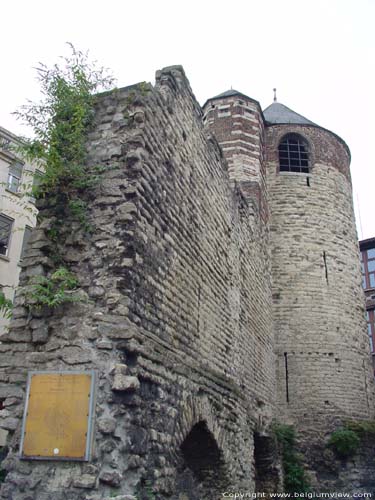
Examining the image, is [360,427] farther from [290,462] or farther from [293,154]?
[293,154]

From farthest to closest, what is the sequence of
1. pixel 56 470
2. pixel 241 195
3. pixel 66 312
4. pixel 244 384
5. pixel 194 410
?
pixel 241 195
pixel 244 384
pixel 194 410
pixel 66 312
pixel 56 470

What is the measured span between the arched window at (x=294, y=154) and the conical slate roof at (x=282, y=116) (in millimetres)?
615

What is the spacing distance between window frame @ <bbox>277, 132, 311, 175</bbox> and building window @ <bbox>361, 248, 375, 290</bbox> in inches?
413

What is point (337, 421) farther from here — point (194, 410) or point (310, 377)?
point (194, 410)

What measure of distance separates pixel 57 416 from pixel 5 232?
13.0 m

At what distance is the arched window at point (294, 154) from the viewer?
52.3 ft

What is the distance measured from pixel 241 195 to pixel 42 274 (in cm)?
655

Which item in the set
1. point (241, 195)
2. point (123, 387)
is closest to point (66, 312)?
point (123, 387)

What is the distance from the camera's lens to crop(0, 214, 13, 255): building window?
16.4m

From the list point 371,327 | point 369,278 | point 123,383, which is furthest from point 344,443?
point 369,278

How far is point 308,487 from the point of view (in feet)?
39.5

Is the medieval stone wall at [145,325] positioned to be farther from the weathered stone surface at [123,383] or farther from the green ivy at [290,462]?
the green ivy at [290,462]

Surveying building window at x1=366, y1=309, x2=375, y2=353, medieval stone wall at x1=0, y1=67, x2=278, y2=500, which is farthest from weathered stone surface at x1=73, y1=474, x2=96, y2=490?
building window at x1=366, y1=309, x2=375, y2=353

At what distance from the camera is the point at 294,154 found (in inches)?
636
